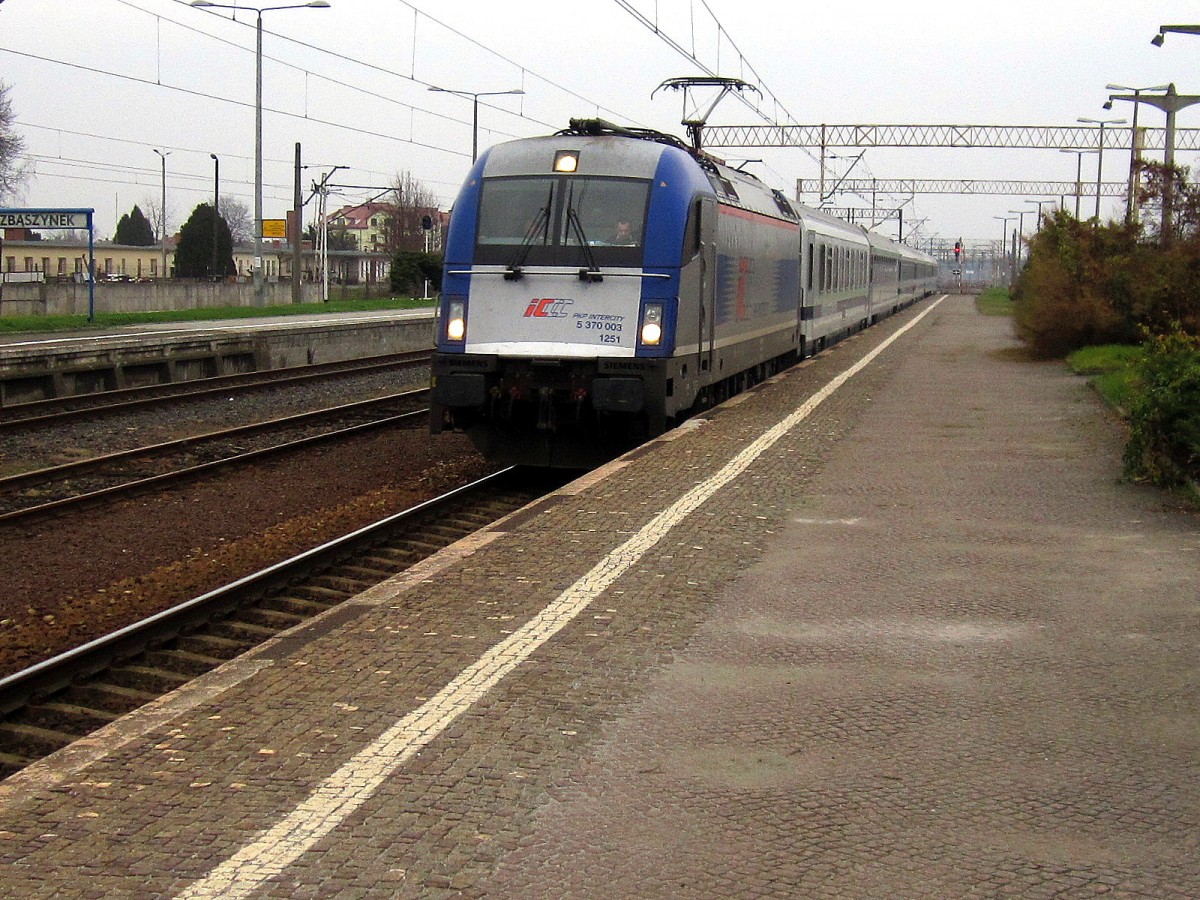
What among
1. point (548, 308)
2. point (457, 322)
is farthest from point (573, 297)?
point (457, 322)

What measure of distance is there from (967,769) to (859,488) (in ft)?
19.7

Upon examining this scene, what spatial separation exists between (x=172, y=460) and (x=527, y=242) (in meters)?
4.84

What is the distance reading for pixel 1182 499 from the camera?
10.3 metres

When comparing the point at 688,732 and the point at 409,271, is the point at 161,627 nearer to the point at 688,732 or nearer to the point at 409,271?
the point at 688,732

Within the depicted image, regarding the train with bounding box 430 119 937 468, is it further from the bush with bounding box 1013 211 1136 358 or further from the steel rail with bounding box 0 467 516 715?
the bush with bounding box 1013 211 1136 358

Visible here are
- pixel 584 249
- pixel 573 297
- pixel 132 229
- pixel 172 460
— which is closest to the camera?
pixel 573 297

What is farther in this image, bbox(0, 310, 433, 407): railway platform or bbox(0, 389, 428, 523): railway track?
bbox(0, 310, 433, 407): railway platform

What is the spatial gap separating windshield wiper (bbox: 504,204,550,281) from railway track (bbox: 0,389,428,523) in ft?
12.2


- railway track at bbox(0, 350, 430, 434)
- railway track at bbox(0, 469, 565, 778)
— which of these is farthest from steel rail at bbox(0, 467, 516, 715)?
railway track at bbox(0, 350, 430, 434)

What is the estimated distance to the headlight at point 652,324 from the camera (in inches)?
496

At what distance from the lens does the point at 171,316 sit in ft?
125

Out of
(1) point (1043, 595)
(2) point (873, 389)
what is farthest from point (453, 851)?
(2) point (873, 389)

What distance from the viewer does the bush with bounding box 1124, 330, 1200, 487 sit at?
10.6 metres

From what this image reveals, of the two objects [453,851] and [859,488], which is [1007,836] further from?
[859,488]
